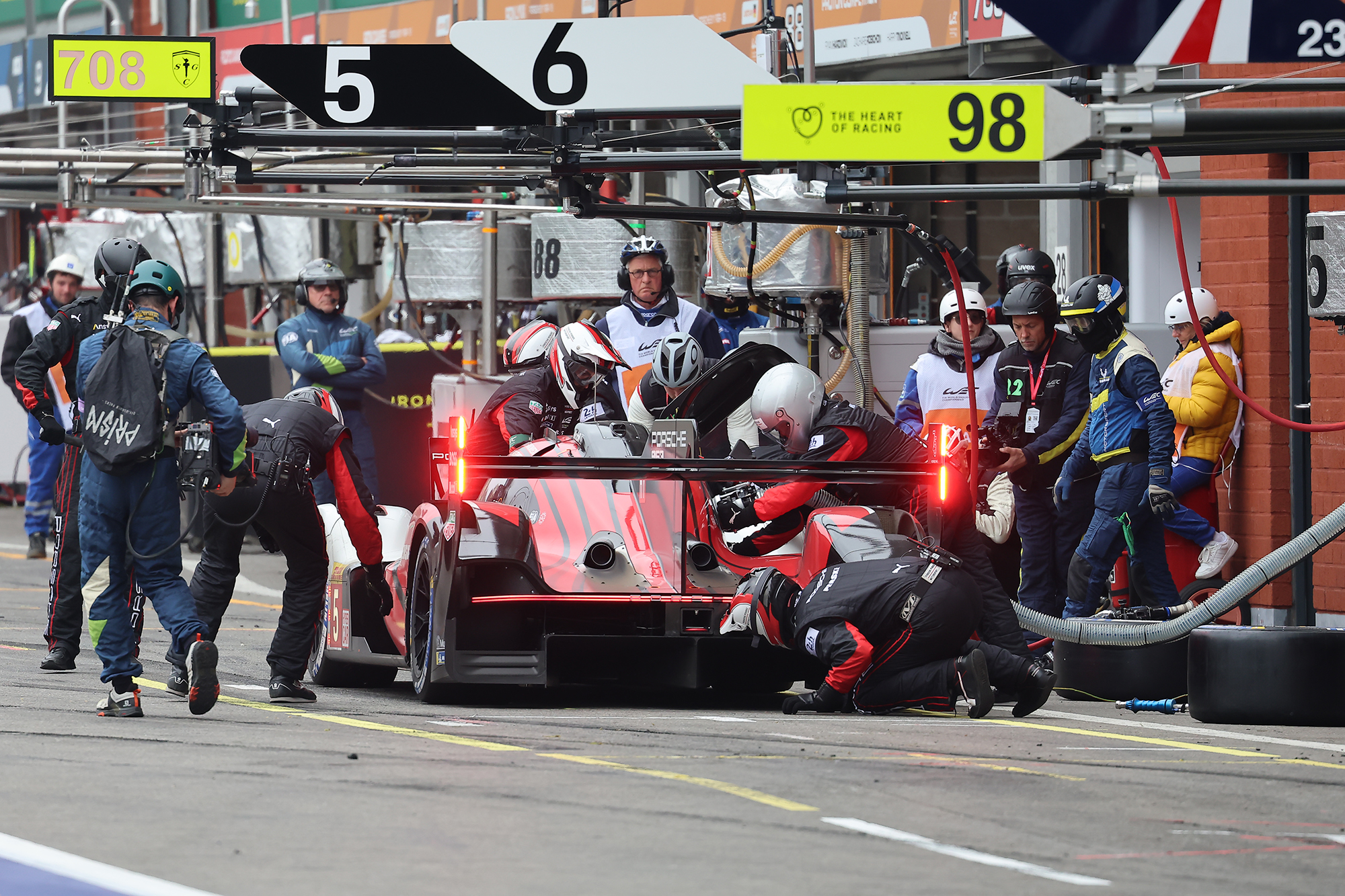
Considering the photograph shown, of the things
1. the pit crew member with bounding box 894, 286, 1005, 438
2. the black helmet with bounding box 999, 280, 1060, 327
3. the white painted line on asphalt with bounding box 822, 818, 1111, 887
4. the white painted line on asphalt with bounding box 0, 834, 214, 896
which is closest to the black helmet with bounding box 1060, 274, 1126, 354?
the black helmet with bounding box 999, 280, 1060, 327

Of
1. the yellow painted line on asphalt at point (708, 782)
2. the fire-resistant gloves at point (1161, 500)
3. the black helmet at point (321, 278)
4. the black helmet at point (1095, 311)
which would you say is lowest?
the yellow painted line on asphalt at point (708, 782)

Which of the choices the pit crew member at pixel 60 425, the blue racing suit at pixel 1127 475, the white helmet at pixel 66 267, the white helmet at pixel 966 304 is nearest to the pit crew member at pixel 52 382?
the white helmet at pixel 66 267

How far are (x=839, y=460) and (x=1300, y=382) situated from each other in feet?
7.64

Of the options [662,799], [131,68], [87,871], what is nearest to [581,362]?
[131,68]

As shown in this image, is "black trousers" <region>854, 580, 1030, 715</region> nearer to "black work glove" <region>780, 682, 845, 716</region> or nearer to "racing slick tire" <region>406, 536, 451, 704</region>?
"black work glove" <region>780, 682, 845, 716</region>

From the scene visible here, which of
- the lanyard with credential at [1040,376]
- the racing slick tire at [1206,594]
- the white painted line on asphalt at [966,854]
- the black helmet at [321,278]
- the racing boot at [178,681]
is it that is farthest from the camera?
the black helmet at [321,278]

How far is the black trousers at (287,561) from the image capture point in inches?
417

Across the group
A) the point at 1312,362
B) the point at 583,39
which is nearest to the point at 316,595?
the point at 583,39

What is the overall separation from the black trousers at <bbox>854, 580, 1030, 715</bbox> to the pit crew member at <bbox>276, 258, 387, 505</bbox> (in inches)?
257

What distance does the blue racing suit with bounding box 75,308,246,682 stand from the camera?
9750 millimetres

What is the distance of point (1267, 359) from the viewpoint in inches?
566

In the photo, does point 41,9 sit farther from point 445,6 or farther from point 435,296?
point 435,296

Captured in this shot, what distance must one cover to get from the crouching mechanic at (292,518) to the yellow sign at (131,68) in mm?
2318

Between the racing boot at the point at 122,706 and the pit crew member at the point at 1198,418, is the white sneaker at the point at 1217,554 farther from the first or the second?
the racing boot at the point at 122,706
